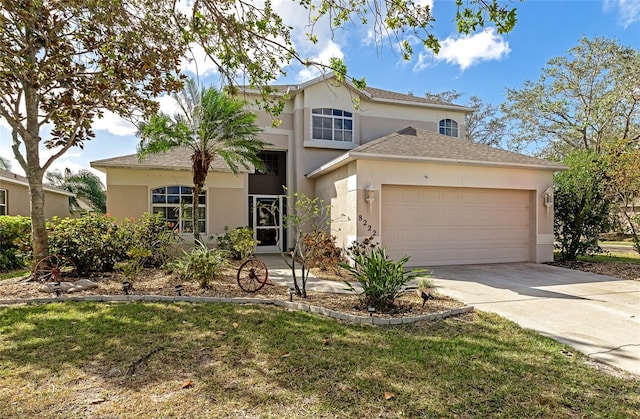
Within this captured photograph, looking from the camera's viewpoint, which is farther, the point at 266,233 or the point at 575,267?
the point at 266,233

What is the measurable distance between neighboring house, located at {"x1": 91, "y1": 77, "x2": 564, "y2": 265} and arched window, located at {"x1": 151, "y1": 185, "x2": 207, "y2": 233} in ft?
0.13

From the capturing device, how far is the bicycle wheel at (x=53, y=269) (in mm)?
7849

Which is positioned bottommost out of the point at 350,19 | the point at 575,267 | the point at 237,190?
the point at 575,267

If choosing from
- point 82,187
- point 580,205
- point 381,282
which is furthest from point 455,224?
point 82,187

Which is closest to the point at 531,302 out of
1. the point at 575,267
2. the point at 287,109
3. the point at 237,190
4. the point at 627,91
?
the point at 575,267

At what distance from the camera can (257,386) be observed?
348 centimetres

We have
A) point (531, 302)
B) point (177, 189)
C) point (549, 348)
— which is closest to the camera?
point (549, 348)

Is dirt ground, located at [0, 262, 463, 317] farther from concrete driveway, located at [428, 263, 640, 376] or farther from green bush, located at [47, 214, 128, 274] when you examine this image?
concrete driveway, located at [428, 263, 640, 376]

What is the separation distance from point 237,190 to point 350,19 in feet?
30.7

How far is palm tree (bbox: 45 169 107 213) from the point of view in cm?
2320

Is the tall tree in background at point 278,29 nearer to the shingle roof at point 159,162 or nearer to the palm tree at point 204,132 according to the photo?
the palm tree at point 204,132

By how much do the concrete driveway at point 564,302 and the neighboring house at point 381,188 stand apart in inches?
A: 50.7

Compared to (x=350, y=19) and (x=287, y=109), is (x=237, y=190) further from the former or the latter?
(x=350, y=19)

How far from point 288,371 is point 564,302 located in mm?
5909
